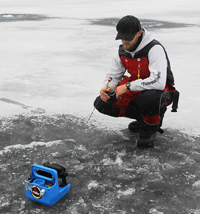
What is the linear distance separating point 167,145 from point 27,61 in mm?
4126

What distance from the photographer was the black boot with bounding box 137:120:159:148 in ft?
9.31

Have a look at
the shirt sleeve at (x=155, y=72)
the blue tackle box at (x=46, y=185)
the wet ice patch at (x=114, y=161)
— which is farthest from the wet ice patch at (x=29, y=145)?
the shirt sleeve at (x=155, y=72)

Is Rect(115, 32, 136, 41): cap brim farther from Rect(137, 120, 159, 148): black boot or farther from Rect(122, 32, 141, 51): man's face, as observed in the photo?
Rect(137, 120, 159, 148): black boot

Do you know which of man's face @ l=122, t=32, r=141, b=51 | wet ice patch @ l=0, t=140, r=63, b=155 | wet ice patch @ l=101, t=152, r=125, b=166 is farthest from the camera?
wet ice patch @ l=0, t=140, r=63, b=155

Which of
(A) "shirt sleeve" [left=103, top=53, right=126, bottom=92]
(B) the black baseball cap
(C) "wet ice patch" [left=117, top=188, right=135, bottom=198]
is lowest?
(C) "wet ice patch" [left=117, top=188, right=135, bottom=198]

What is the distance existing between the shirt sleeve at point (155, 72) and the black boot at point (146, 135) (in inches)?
15.8

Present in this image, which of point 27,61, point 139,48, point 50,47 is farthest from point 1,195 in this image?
point 50,47

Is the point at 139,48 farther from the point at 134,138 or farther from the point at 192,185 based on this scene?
the point at 192,185

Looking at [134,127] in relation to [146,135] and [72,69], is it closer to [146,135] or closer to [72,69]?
[146,135]

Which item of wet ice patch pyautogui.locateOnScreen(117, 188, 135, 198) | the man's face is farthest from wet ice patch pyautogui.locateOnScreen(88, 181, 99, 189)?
the man's face

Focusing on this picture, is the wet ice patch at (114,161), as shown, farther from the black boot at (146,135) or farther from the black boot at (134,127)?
the black boot at (134,127)

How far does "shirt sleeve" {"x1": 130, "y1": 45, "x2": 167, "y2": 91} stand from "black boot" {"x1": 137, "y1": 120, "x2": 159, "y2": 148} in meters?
0.40

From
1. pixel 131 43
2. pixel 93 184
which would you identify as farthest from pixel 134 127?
pixel 93 184

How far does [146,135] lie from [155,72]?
0.65 meters
